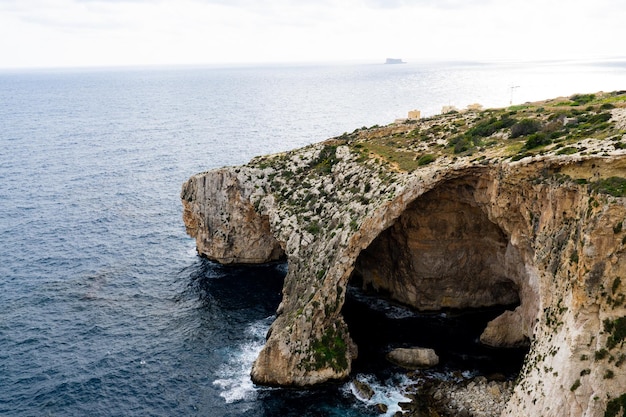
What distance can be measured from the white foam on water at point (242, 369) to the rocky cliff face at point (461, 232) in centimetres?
152

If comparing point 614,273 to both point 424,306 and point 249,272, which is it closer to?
point 424,306

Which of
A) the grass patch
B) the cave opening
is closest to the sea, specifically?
the cave opening

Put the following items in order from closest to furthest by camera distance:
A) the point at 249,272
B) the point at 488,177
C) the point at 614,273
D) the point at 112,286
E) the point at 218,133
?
the point at 614,273, the point at 488,177, the point at 112,286, the point at 249,272, the point at 218,133

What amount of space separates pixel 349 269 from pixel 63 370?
102 feet

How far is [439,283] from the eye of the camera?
2456 inches

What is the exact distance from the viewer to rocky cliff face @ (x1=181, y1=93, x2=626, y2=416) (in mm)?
33375

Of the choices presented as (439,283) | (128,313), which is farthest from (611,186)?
(128,313)

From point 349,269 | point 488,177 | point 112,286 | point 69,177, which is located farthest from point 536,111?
point 69,177

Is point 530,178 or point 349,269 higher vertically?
point 530,178

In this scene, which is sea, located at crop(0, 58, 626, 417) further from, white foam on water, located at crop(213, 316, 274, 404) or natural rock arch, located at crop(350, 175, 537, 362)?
natural rock arch, located at crop(350, 175, 537, 362)

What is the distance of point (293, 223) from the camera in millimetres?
63344

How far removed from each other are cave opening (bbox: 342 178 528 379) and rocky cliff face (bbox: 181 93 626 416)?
0.65 feet

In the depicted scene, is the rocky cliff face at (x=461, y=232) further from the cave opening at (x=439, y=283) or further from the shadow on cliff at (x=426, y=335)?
the shadow on cliff at (x=426, y=335)

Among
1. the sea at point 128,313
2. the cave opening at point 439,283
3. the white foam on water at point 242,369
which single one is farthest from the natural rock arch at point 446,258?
the white foam on water at point 242,369
